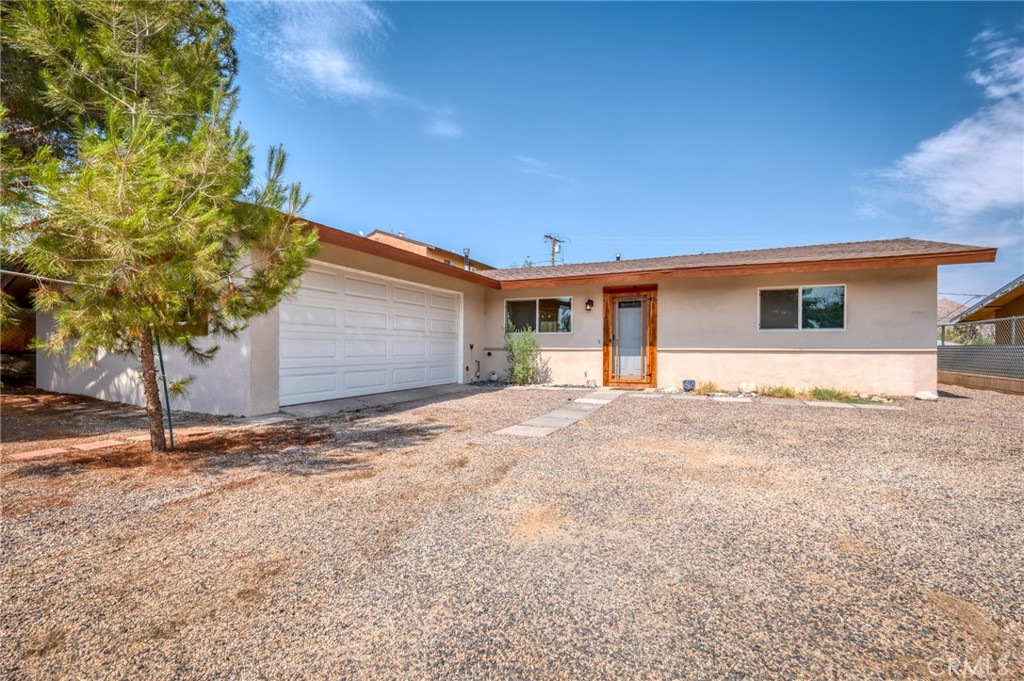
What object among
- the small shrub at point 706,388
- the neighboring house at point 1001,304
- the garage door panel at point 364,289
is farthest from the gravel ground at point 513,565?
the neighboring house at point 1001,304

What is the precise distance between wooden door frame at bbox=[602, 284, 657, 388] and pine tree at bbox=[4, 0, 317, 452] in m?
8.06

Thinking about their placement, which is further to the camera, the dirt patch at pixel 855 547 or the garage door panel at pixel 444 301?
the garage door panel at pixel 444 301

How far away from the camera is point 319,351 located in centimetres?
750

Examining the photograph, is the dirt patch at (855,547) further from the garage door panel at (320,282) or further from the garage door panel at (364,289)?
the garage door panel at (364,289)

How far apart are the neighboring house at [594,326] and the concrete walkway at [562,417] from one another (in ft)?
7.88

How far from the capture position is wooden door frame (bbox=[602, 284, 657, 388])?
1054cm

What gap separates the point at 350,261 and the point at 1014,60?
13.0 metres

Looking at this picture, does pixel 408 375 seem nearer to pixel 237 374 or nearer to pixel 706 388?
pixel 237 374

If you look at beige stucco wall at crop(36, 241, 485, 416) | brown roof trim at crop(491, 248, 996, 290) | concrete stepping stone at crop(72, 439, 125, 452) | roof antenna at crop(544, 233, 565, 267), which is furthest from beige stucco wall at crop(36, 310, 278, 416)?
roof antenna at crop(544, 233, 565, 267)

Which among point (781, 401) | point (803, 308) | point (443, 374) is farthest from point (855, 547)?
point (443, 374)

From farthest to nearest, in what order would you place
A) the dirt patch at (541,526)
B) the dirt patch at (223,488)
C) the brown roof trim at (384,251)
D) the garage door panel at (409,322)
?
the garage door panel at (409,322)
the brown roof trim at (384,251)
the dirt patch at (223,488)
the dirt patch at (541,526)

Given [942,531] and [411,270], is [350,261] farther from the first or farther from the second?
[942,531]

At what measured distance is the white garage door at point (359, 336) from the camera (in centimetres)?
713

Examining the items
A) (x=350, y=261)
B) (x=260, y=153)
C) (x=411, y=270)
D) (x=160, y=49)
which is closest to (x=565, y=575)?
(x=260, y=153)
